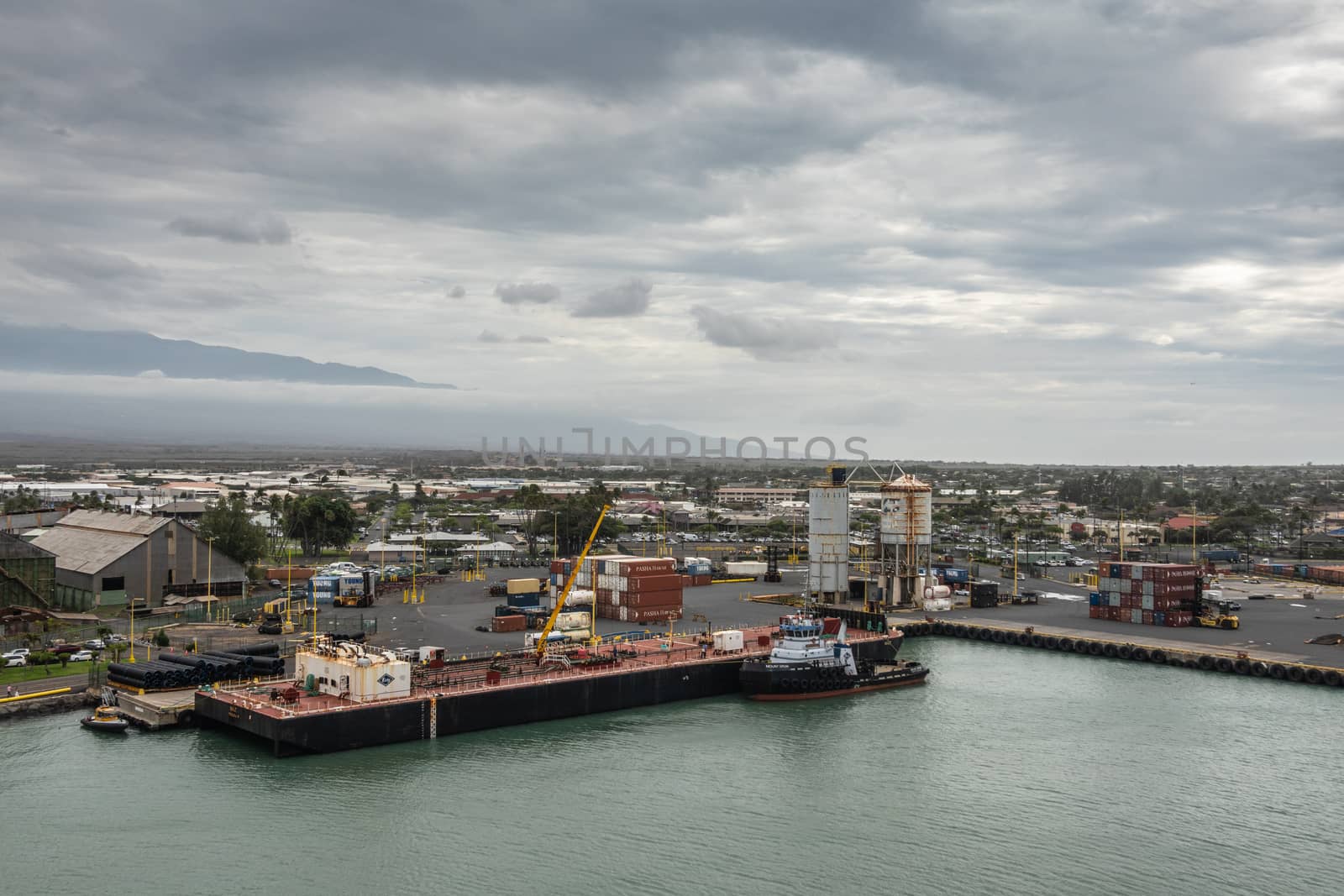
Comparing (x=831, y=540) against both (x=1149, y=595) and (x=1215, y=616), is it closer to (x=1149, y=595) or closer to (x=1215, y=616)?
(x=1149, y=595)

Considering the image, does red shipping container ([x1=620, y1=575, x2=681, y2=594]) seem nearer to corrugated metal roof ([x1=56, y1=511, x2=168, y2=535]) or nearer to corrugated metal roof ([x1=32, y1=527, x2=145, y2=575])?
corrugated metal roof ([x1=56, y1=511, x2=168, y2=535])

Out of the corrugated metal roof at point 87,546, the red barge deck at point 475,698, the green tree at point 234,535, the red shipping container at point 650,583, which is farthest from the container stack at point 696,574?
the corrugated metal roof at point 87,546

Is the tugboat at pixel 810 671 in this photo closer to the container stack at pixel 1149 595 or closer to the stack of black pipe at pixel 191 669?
the stack of black pipe at pixel 191 669

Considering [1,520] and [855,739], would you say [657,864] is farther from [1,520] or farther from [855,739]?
[1,520]

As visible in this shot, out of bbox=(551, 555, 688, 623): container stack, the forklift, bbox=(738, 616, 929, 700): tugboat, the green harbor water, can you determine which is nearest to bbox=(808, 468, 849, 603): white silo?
bbox=(551, 555, 688, 623): container stack

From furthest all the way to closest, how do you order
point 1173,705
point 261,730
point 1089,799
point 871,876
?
point 1173,705, point 261,730, point 1089,799, point 871,876

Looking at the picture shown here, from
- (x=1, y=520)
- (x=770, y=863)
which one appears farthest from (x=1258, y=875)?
(x=1, y=520)
